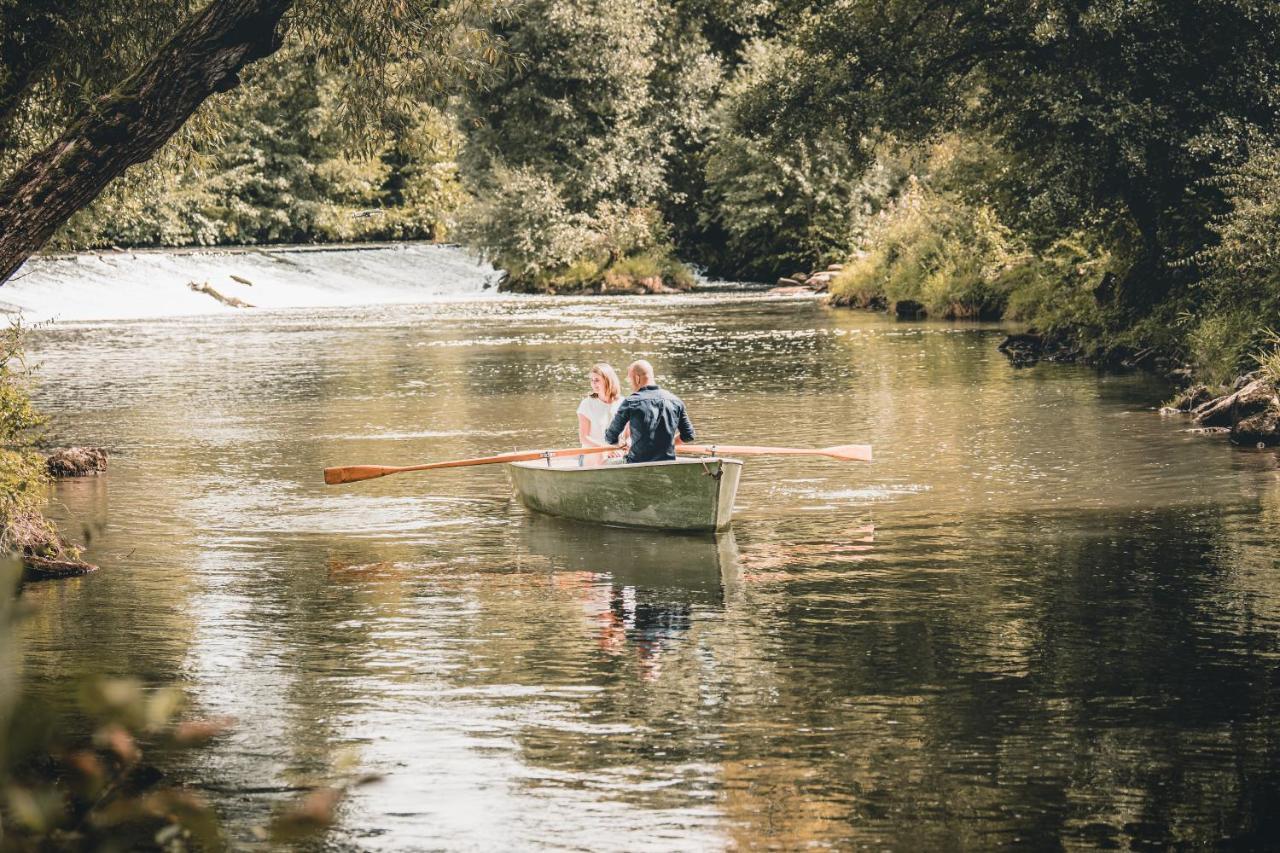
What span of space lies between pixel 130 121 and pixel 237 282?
43256 mm

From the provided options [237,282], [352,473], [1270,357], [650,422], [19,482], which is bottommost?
[352,473]

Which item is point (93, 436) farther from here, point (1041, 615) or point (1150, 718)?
point (1150, 718)

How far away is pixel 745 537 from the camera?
13.7 metres

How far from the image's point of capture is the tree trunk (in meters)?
11.3

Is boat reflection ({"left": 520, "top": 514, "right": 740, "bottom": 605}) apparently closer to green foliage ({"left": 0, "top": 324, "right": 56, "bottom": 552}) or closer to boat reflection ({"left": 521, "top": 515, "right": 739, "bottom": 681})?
boat reflection ({"left": 521, "top": 515, "right": 739, "bottom": 681})

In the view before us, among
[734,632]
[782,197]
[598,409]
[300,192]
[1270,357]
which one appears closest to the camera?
[734,632]

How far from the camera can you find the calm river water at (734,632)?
693 centimetres

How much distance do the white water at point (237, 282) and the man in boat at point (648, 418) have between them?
33.6m

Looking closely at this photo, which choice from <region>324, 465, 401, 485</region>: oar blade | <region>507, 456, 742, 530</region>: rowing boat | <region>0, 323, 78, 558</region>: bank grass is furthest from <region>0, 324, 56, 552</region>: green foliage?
<region>507, 456, 742, 530</region>: rowing boat

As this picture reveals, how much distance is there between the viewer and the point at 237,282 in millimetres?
53812

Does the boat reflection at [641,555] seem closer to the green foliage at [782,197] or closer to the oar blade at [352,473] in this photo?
the oar blade at [352,473]

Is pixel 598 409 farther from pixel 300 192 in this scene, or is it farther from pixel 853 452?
pixel 300 192

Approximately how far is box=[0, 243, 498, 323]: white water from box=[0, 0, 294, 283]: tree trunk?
34096 mm

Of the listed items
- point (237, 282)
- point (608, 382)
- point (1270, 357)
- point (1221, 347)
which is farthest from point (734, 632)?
point (237, 282)
